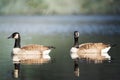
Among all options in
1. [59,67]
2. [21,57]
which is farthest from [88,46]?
[59,67]

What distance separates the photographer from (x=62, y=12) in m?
90.4

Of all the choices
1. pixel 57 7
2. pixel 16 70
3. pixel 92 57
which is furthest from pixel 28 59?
pixel 57 7

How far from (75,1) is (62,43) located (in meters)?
63.6

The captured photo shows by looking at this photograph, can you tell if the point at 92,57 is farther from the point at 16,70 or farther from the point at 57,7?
the point at 57,7

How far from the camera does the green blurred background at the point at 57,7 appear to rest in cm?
8625

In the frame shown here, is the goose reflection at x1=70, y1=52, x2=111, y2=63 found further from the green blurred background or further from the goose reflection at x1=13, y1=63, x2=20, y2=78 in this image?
the green blurred background

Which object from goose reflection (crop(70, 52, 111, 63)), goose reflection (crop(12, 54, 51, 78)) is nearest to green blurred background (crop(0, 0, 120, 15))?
goose reflection (crop(70, 52, 111, 63))

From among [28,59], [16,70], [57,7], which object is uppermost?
[57,7]

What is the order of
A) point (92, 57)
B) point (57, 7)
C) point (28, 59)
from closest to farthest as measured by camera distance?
point (28, 59) < point (92, 57) < point (57, 7)

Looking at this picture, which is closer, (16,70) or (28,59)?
(16,70)

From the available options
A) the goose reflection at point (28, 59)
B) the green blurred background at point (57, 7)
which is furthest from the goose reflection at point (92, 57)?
the green blurred background at point (57, 7)

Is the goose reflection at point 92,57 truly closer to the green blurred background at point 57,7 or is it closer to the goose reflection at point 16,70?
the goose reflection at point 16,70

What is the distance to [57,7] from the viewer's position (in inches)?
3489

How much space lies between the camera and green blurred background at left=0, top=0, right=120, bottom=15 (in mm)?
86250
